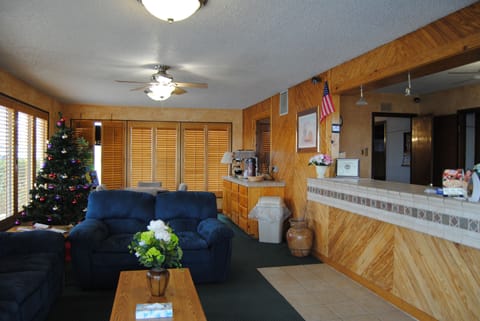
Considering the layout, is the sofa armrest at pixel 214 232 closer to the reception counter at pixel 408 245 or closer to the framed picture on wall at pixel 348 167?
the reception counter at pixel 408 245

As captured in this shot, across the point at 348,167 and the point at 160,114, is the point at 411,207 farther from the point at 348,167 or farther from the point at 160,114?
the point at 160,114

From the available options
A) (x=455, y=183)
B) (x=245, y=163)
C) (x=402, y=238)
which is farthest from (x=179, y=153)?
(x=455, y=183)

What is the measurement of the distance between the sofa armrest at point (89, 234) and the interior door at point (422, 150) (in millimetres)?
5489

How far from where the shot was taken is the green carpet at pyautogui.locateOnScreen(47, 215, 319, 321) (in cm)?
319

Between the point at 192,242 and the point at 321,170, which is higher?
the point at 321,170

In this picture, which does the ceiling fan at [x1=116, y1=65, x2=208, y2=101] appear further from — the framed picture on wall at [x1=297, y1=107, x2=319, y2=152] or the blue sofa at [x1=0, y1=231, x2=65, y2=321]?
the blue sofa at [x1=0, y1=231, x2=65, y2=321]

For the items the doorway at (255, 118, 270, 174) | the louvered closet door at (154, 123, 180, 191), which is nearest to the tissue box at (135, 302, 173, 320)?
the doorway at (255, 118, 270, 174)

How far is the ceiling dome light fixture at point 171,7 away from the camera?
7.69 feet

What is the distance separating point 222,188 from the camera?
902 centimetres

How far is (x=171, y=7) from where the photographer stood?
2381mm

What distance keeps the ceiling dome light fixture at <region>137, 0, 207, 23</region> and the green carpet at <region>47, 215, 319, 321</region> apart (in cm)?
247

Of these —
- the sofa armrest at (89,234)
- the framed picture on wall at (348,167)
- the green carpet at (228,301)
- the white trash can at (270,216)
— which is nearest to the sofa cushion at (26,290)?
the green carpet at (228,301)

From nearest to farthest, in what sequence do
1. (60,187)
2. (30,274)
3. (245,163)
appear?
1. (30,274)
2. (60,187)
3. (245,163)

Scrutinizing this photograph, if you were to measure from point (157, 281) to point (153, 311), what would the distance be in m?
0.28
